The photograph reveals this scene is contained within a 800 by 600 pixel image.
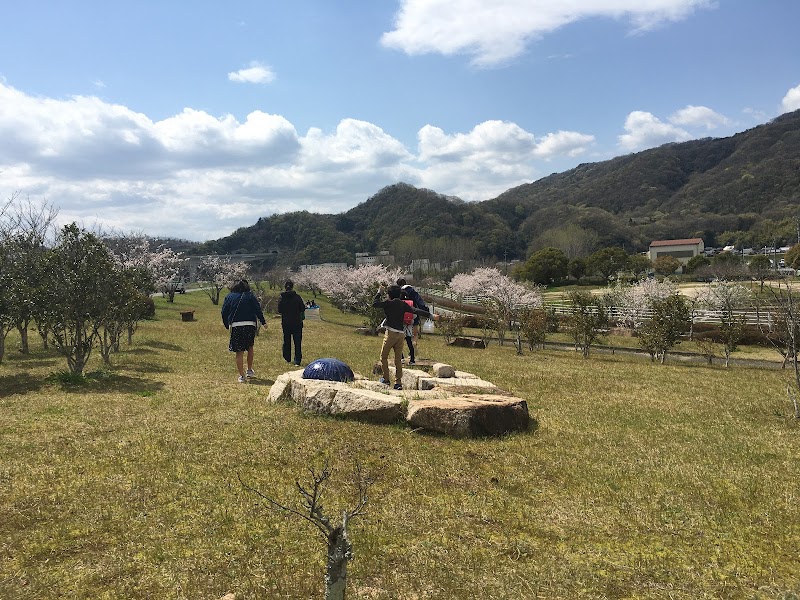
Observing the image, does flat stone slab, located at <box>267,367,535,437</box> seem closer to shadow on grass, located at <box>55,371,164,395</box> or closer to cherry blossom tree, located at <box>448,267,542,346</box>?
shadow on grass, located at <box>55,371,164,395</box>

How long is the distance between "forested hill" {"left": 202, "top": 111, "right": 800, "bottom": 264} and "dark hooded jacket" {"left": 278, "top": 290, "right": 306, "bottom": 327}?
91346mm

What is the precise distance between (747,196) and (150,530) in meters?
167

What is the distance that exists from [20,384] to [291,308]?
19.1 ft

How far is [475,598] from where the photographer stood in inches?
146

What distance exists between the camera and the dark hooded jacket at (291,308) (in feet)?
42.9

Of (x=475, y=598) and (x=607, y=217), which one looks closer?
(x=475, y=598)

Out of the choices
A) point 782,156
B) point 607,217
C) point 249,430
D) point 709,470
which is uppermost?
point 782,156

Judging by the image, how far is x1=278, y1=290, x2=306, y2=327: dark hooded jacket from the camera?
13.1 m

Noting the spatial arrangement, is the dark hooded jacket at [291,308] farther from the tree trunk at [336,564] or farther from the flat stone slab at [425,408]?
the tree trunk at [336,564]

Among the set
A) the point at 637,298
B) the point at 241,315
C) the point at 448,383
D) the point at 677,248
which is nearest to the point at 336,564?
the point at 448,383

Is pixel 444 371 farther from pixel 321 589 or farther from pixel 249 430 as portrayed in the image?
pixel 321 589

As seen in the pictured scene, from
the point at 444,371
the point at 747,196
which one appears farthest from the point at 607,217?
the point at 444,371

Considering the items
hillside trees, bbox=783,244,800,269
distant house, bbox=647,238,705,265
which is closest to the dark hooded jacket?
hillside trees, bbox=783,244,800,269

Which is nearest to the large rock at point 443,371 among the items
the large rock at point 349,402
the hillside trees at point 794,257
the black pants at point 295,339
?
the large rock at point 349,402
